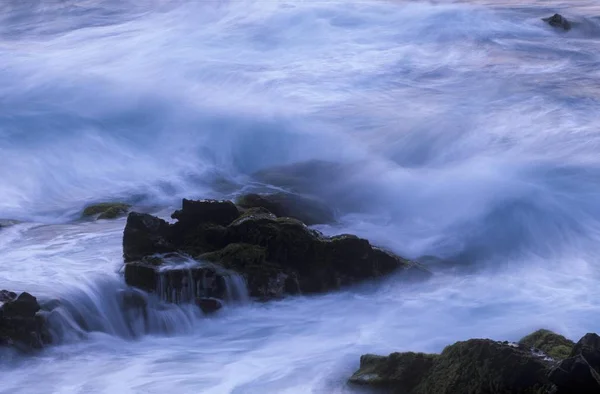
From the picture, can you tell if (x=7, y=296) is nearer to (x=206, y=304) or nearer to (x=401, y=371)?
(x=206, y=304)

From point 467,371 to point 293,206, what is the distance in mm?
5029

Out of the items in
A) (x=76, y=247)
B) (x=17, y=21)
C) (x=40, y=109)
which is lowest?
(x=76, y=247)

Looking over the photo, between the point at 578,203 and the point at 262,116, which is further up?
the point at 262,116

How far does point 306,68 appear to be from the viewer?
18344mm

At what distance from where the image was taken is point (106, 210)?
1092 centimetres

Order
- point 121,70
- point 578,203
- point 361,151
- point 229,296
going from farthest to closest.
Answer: point 121,70 < point 361,151 < point 578,203 < point 229,296

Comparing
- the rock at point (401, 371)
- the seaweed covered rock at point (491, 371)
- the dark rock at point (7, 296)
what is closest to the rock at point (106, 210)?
the dark rock at point (7, 296)

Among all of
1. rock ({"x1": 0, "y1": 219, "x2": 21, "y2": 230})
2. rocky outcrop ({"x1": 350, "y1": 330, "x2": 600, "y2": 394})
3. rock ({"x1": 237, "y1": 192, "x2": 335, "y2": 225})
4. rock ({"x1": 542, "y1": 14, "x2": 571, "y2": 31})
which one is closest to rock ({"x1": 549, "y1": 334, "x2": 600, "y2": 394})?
rocky outcrop ({"x1": 350, "y1": 330, "x2": 600, "y2": 394})

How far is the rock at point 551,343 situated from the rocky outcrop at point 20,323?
3.72m

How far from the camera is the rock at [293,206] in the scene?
33.5 feet

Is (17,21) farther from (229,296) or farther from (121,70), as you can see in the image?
(229,296)

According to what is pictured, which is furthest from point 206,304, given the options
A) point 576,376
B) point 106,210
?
point 576,376

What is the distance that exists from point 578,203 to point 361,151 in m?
3.14

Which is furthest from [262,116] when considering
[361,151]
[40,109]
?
[40,109]
